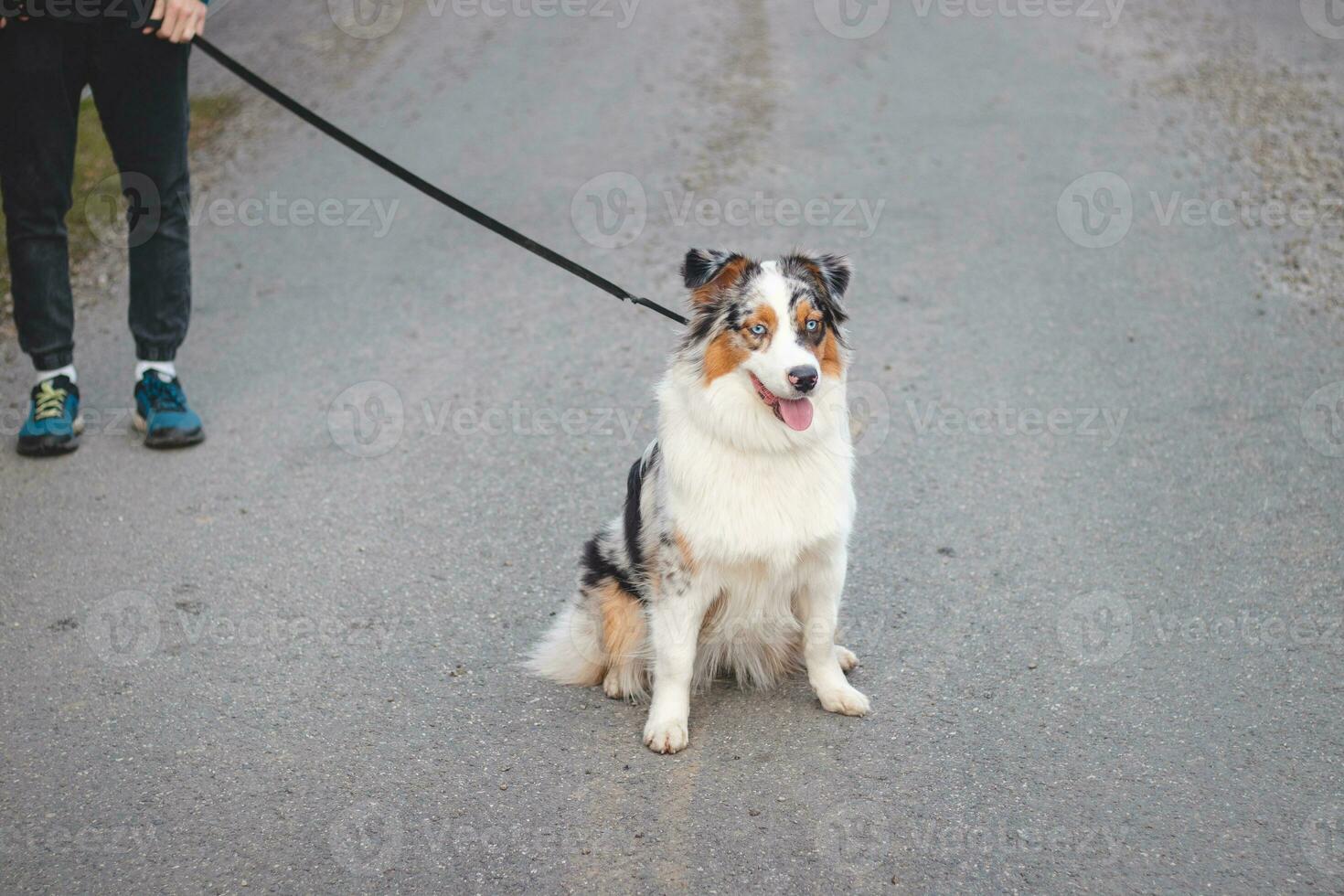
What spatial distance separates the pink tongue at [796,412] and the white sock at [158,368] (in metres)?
3.67

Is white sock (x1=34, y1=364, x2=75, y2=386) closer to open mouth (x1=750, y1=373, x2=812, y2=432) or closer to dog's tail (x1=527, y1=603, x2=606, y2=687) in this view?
dog's tail (x1=527, y1=603, x2=606, y2=687)

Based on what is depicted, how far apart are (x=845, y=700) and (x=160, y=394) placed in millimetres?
3919

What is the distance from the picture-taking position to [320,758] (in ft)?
12.2

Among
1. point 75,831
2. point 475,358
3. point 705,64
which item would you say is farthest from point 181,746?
point 705,64

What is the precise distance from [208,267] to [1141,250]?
21.0 feet

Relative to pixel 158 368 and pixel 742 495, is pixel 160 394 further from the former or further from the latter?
pixel 742 495

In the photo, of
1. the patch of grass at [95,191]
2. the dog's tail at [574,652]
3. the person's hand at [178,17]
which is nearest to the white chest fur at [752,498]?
the dog's tail at [574,652]

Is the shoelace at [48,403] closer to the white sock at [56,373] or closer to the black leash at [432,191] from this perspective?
the white sock at [56,373]

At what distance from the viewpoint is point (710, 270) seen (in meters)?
3.75

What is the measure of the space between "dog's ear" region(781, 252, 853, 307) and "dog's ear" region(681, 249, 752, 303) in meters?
0.16

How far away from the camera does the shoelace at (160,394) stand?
5.91 meters

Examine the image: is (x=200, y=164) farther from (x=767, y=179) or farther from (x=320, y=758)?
(x=320, y=758)

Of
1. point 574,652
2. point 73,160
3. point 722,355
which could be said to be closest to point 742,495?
point 722,355

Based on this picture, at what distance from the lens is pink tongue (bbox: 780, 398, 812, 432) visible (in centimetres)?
368
